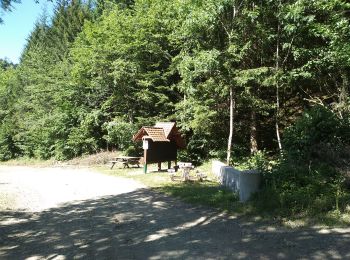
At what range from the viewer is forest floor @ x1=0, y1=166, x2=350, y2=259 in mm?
6480

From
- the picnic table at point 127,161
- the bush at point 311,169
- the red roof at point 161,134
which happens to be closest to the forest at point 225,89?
the bush at point 311,169

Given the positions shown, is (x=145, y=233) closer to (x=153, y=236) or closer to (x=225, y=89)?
(x=153, y=236)

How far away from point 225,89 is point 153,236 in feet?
38.3

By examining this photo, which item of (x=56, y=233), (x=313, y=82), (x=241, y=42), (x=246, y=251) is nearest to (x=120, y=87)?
(x=241, y=42)

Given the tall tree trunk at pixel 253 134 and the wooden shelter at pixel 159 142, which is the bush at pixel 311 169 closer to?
the wooden shelter at pixel 159 142

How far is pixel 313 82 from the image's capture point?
→ 763 inches

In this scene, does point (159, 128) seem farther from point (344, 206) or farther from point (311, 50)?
point (344, 206)

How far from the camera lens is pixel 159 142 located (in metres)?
19.0

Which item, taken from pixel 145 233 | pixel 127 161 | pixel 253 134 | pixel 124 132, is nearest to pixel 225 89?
pixel 253 134

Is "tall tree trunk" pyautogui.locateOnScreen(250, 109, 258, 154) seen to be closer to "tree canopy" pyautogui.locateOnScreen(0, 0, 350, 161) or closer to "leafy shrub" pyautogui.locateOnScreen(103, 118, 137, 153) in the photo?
"tree canopy" pyautogui.locateOnScreen(0, 0, 350, 161)

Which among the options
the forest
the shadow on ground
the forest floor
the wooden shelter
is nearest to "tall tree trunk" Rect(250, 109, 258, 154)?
the forest

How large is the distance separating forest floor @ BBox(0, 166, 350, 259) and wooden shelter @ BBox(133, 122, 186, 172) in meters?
6.73

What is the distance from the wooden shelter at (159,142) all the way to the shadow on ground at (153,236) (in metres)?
8.37

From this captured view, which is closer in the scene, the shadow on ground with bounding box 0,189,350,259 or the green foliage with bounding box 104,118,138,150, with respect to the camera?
the shadow on ground with bounding box 0,189,350,259
